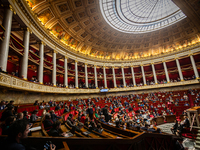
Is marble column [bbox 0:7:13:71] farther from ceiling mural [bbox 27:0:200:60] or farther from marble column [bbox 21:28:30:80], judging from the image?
ceiling mural [bbox 27:0:200:60]

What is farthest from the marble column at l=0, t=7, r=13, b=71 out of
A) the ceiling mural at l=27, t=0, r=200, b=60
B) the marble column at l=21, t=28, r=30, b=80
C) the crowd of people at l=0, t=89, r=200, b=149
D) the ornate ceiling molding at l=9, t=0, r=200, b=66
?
the ceiling mural at l=27, t=0, r=200, b=60

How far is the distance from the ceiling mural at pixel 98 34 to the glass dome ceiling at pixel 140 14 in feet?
3.41

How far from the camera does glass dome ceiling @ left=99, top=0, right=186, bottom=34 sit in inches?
765

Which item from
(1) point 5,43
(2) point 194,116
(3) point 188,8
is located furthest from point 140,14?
(1) point 5,43

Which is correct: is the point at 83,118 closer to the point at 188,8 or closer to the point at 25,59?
the point at 25,59

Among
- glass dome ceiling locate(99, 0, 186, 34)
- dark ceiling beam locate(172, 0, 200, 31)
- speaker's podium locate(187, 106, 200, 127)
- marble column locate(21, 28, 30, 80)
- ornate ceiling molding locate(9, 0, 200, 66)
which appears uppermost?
glass dome ceiling locate(99, 0, 186, 34)

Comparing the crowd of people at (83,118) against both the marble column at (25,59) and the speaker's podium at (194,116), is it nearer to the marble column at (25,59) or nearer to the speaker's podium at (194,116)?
the speaker's podium at (194,116)

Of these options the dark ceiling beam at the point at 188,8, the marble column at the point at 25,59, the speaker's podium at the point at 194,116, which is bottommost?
the speaker's podium at the point at 194,116

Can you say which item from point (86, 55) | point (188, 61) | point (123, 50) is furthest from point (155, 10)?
point (86, 55)

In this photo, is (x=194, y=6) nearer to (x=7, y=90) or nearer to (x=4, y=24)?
(x=4, y=24)

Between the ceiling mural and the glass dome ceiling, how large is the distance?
40.9 inches

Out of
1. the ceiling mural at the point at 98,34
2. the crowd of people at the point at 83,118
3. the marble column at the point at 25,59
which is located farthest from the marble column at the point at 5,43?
the ceiling mural at the point at 98,34

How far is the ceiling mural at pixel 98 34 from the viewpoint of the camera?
15.2m

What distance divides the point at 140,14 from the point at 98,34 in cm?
980
